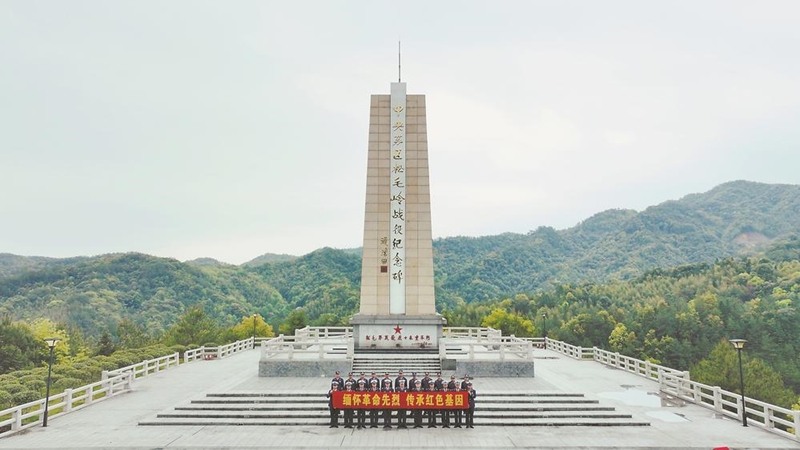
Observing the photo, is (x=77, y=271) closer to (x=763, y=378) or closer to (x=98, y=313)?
(x=98, y=313)

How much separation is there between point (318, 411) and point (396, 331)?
23.9 ft

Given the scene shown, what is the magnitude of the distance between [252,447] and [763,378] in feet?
116

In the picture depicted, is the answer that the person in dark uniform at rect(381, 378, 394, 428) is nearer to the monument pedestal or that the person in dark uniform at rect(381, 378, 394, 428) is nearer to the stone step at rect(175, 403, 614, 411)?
the stone step at rect(175, 403, 614, 411)

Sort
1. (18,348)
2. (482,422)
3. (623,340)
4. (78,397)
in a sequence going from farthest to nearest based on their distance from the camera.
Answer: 1. (623,340)
2. (18,348)
3. (78,397)
4. (482,422)

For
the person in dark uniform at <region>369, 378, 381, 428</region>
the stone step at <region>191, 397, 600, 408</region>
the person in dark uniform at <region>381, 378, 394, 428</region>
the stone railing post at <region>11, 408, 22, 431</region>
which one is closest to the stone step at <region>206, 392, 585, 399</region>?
the stone step at <region>191, 397, 600, 408</region>

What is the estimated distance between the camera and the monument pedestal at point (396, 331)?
66.5 ft

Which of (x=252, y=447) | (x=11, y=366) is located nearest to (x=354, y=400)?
(x=252, y=447)

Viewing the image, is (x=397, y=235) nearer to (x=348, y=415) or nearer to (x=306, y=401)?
(x=306, y=401)

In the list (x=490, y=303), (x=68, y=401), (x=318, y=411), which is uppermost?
(x=490, y=303)

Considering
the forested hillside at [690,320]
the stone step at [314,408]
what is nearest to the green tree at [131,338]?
the forested hillside at [690,320]

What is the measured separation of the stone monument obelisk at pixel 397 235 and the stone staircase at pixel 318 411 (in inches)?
239

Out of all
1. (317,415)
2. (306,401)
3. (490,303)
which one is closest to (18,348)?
(306,401)

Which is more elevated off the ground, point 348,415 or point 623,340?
point 348,415

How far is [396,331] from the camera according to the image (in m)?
20.4
